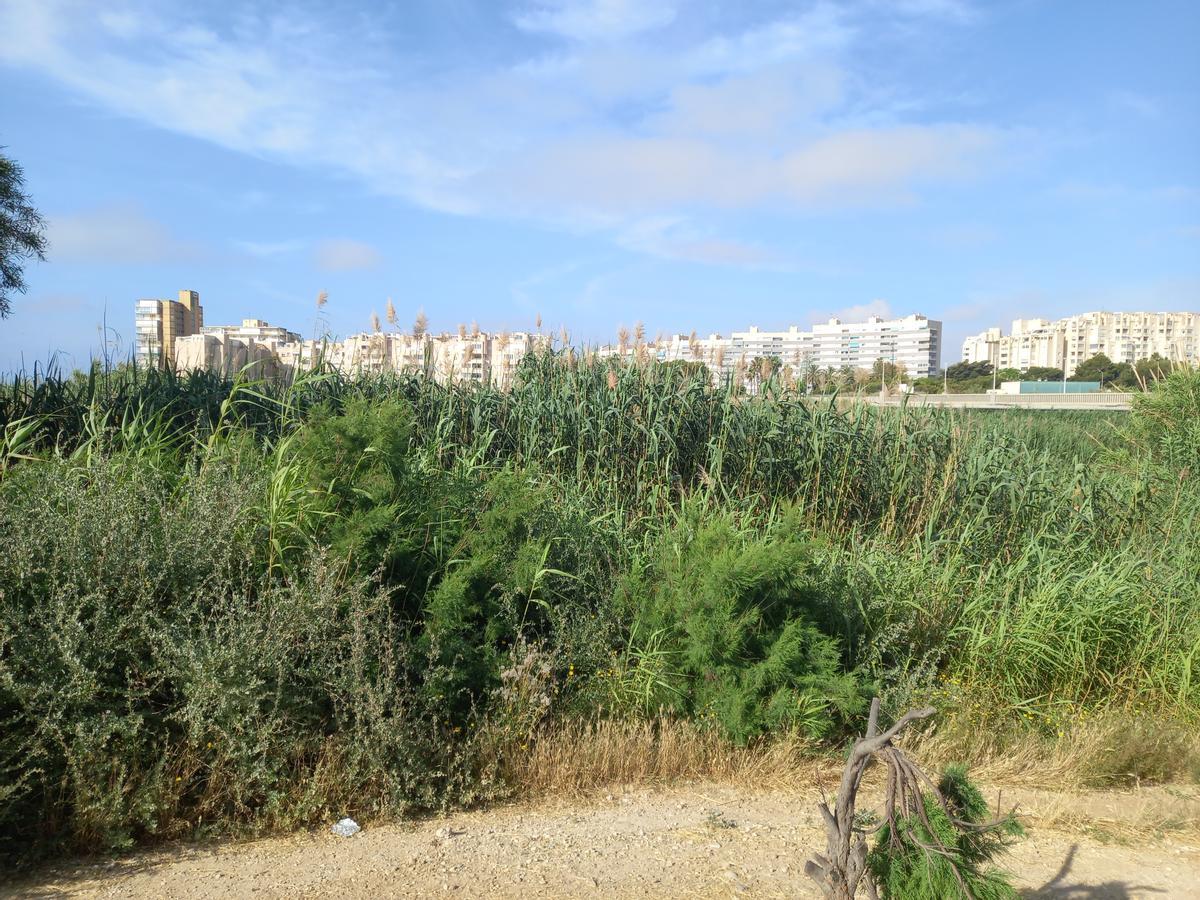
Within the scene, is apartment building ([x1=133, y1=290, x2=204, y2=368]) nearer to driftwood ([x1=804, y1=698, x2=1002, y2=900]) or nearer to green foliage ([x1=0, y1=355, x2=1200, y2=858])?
green foliage ([x1=0, y1=355, x2=1200, y2=858])

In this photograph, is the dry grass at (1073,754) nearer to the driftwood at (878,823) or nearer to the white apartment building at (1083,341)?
the driftwood at (878,823)

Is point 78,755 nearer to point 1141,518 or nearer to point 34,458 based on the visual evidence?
point 34,458

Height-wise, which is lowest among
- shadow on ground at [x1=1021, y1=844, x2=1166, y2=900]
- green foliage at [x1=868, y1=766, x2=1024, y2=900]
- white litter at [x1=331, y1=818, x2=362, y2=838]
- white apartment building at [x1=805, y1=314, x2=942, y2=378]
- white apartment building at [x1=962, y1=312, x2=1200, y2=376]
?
shadow on ground at [x1=1021, y1=844, x2=1166, y2=900]

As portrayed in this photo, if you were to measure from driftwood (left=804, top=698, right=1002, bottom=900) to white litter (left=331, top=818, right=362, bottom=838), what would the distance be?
1.99 meters

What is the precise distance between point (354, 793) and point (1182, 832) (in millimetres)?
3733

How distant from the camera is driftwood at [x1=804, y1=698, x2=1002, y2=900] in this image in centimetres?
246

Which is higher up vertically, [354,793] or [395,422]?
[395,422]

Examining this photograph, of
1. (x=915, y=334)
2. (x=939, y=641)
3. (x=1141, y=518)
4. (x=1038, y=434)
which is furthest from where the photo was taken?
(x=915, y=334)

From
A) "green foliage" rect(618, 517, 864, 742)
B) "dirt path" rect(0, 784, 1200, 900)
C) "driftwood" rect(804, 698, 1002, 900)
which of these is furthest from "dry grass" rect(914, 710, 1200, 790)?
"driftwood" rect(804, 698, 1002, 900)

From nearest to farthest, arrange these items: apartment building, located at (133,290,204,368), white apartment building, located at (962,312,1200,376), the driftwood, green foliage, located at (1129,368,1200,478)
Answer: the driftwood, apartment building, located at (133,290,204,368), green foliage, located at (1129,368,1200,478), white apartment building, located at (962,312,1200,376)

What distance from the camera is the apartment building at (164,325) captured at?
772cm

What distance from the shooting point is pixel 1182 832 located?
418 cm

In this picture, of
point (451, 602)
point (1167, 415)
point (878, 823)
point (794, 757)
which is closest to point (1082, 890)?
→ point (794, 757)

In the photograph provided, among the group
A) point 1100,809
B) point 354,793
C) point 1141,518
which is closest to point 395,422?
point 354,793
